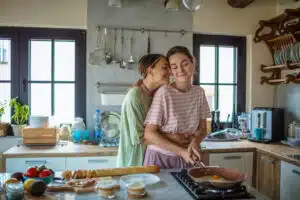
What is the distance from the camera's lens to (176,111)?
1728 millimetres

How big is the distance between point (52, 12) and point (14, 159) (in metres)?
1.44

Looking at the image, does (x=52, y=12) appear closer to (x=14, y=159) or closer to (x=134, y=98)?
(x=14, y=159)

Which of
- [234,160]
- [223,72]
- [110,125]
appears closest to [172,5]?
[223,72]

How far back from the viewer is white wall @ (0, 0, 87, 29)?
3045 millimetres

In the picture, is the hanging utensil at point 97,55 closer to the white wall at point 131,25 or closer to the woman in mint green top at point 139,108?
the white wall at point 131,25

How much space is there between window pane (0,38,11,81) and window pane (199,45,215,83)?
1.98 meters

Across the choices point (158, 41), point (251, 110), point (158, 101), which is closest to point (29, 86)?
point (158, 41)

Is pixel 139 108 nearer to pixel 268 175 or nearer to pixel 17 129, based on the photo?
pixel 268 175

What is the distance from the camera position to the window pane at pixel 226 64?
363 cm

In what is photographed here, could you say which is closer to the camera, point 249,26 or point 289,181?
point 289,181

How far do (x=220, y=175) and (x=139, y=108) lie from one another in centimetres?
60

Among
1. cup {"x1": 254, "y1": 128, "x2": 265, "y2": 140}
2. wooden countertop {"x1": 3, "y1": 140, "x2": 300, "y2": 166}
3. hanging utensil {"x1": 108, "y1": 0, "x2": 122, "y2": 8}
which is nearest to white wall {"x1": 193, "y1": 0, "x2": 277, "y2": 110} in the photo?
cup {"x1": 254, "y1": 128, "x2": 265, "y2": 140}

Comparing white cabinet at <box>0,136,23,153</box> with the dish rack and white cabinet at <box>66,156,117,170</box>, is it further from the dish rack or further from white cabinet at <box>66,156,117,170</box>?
the dish rack

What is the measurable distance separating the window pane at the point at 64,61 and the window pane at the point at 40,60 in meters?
0.08
